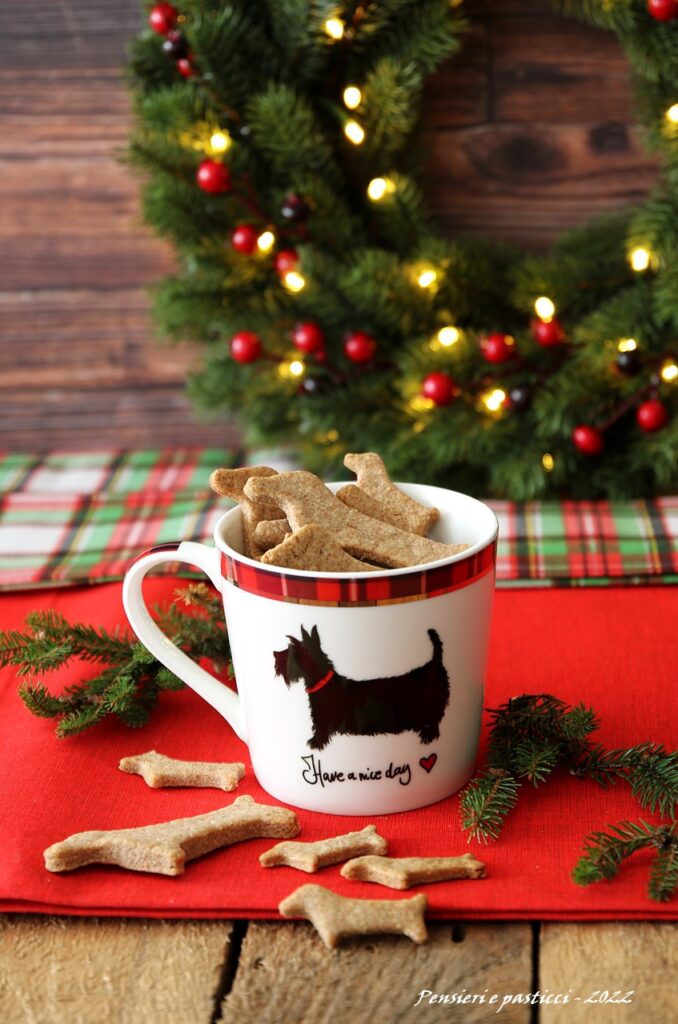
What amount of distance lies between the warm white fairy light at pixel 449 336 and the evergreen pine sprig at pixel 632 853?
67 centimetres

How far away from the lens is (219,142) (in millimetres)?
1153

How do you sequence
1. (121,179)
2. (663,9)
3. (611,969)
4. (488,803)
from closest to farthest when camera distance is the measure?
(611,969) < (488,803) < (663,9) < (121,179)

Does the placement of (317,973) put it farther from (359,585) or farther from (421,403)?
(421,403)

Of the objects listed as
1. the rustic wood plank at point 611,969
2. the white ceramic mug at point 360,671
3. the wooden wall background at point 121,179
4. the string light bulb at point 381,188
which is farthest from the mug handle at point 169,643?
the wooden wall background at point 121,179

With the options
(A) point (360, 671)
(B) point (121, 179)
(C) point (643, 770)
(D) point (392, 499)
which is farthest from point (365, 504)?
(B) point (121, 179)

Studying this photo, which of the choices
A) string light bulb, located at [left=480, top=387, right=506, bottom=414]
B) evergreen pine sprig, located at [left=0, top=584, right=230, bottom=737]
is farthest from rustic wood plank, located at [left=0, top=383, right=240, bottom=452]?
evergreen pine sprig, located at [left=0, top=584, right=230, bottom=737]

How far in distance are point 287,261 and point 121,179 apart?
13.0 inches

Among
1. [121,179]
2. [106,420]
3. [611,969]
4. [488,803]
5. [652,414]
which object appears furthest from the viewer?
[106,420]

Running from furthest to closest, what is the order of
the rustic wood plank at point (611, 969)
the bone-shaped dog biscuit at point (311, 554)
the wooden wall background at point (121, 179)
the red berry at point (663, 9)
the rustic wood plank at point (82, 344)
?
the rustic wood plank at point (82, 344)
the wooden wall background at point (121, 179)
the red berry at point (663, 9)
the bone-shaped dog biscuit at point (311, 554)
the rustic wood plank at point (611, 969)

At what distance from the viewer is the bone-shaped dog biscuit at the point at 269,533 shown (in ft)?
2.12

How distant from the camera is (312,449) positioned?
1.28 m

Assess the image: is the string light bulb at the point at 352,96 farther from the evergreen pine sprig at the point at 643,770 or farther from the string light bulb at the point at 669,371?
the evergreen pine sprig at the point at 643,770

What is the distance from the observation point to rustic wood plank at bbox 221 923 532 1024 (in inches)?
19.5

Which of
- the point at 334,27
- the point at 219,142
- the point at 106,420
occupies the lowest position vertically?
the point at 106,420
